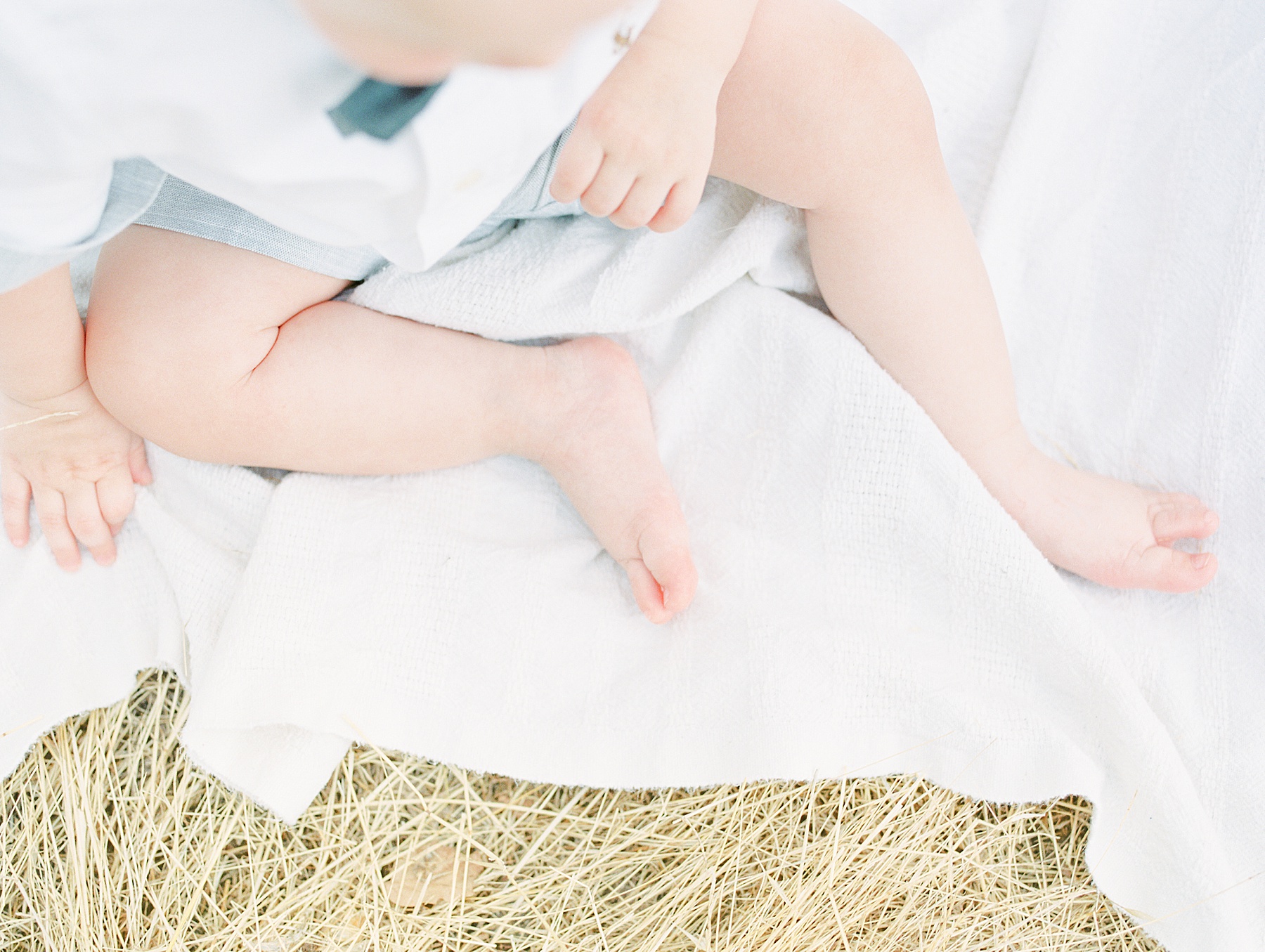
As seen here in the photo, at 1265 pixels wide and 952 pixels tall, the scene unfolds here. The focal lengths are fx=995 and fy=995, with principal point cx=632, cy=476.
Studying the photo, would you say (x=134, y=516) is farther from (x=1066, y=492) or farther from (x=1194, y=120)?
(x=1194, y=120)

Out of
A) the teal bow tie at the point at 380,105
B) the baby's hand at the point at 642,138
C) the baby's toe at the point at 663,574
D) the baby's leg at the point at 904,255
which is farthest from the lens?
the baby's toe at the point at 663,574

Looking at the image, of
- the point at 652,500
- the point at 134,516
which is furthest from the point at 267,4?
the point at 134,516

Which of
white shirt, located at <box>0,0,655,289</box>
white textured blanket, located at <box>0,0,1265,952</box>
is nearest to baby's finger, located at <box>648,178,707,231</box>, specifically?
white shirt, located at <box>0,0,655,289</box>

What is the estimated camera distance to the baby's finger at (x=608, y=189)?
0.66m

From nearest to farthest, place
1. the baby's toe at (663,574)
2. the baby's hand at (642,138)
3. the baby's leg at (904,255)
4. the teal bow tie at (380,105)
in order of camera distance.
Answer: the teal bow tie at (380,105) → the baby's hand at (642,138) → the baby's leg at (904,255) → the baby's toe at (663,574)

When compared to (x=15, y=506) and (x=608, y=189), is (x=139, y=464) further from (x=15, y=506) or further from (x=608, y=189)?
(x=608, y=189)

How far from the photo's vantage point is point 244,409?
33.8 inches

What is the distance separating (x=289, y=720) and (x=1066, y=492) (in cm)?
75

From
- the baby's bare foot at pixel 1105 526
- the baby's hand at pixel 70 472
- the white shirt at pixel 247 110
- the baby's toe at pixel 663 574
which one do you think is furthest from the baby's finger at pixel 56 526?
the baby's bare foot at pixel 1105 526

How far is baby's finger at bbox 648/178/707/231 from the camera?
0.69m

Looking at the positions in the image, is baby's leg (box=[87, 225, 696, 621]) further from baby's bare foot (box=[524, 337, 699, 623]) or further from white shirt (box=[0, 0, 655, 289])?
white shirt (box=[0, 0, 655, 289])

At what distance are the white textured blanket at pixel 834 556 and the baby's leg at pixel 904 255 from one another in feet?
0.14

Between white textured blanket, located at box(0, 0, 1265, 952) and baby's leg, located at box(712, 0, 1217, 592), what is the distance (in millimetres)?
43

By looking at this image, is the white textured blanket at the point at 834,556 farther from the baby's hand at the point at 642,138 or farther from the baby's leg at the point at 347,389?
the baby's hand at the point at 642,138
